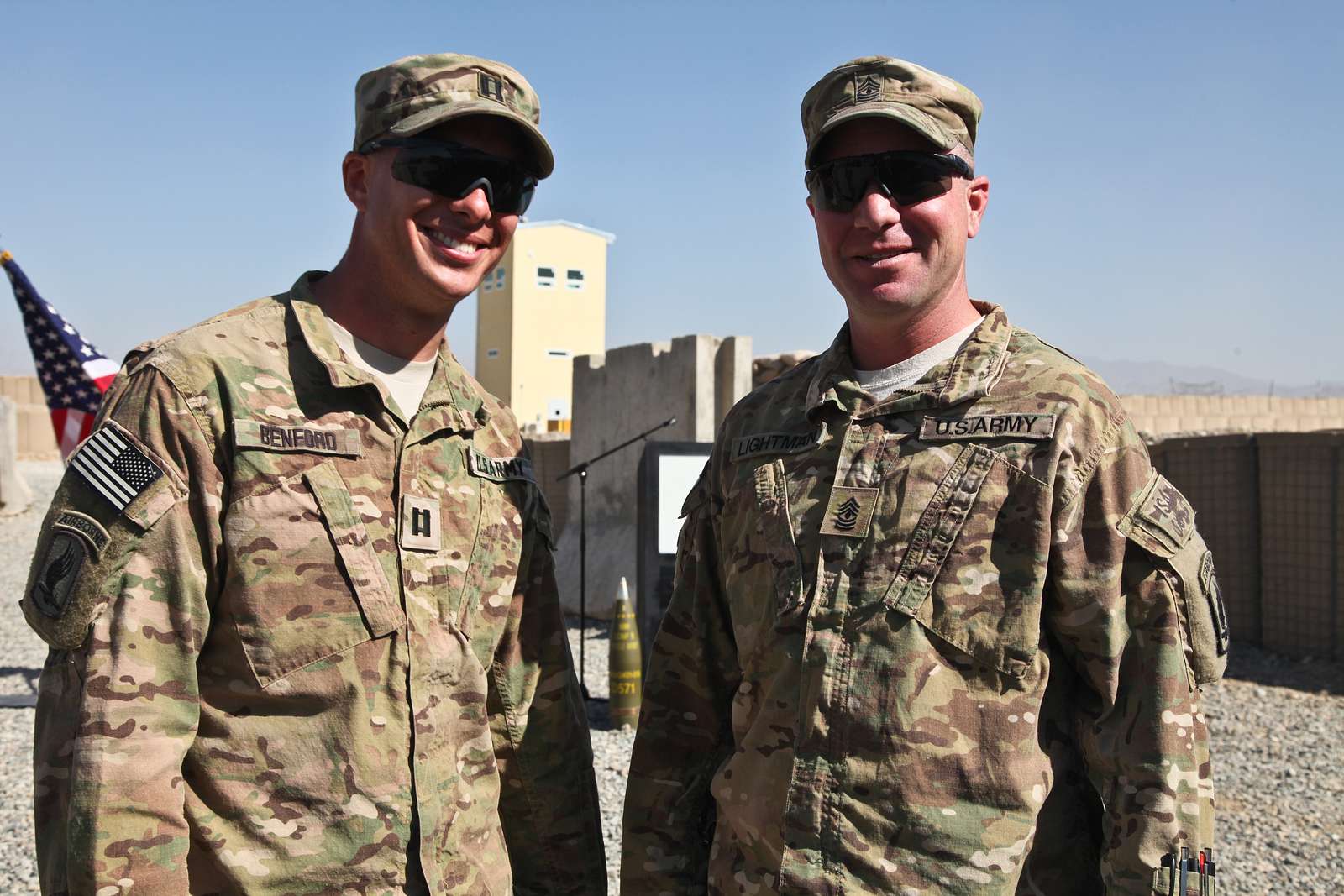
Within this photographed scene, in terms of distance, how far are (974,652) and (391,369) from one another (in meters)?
1.44

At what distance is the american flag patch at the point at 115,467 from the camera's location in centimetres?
202

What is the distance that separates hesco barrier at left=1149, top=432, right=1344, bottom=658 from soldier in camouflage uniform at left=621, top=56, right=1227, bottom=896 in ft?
A: 26.3

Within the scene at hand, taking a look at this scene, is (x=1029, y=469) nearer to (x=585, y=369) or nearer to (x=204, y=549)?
(x=204, y=549)

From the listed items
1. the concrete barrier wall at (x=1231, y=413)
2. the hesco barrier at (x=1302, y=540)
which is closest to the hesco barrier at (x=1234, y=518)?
the hesco barrier at (x=1302, y=540)

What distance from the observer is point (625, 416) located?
1188cm

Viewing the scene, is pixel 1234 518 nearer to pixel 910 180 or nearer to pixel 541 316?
pixel 910 180

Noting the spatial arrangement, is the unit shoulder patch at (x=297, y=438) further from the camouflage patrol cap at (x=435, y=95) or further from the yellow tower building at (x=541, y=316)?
the yellow tower building at (x=541, y=316)

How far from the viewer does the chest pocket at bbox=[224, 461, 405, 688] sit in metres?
2.14

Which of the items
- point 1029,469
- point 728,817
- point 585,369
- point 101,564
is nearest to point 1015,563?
point 1029,469

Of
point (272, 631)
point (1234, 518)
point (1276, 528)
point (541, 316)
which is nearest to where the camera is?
point (272, 631)

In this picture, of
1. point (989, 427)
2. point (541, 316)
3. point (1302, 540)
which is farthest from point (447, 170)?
point (541, 316)

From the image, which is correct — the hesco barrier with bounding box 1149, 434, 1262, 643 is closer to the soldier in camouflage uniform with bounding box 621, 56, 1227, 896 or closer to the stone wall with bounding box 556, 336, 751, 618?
the stone wall with bounding box 556, 336, 751, 618

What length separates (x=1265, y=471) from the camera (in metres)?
9.45

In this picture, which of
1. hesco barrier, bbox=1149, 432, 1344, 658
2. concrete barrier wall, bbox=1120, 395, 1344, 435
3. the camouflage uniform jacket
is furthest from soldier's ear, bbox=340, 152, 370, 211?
concrete barrier wall, bbox=1120, 395, 1344, 435
